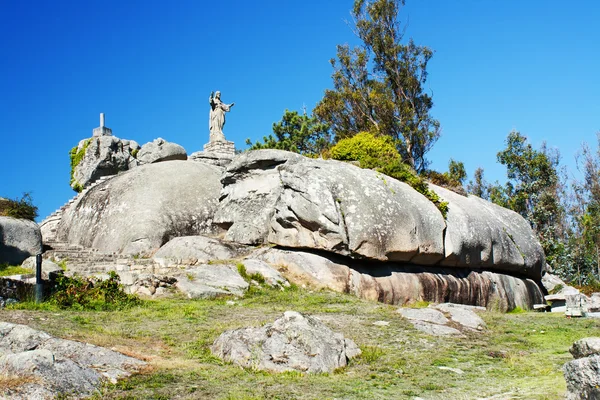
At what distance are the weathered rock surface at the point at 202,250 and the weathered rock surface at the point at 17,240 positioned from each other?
19.7ft

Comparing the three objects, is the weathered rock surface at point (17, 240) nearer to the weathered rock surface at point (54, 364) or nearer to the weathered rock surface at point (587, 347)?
the weathered rock surface at point (54, 364)

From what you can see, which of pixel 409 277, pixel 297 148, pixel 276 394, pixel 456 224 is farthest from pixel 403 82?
pixel 276 394

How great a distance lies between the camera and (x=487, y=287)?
22.8 meters

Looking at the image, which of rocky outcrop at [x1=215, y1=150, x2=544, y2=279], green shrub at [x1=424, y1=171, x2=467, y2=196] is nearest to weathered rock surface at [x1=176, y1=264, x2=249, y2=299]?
rocky outcrop at [x1=215, y1=150, x2=544, y2=279]

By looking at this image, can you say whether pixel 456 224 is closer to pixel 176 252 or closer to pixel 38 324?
pixel 176 252

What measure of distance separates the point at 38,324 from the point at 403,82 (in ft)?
110

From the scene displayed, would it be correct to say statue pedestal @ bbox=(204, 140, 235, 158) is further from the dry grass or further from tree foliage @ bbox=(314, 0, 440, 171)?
the dry grass

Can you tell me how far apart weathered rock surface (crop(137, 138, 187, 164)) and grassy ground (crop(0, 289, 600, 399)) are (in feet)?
65.7

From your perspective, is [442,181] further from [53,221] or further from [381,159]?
[53,221]

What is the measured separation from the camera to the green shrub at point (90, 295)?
13.5 meters

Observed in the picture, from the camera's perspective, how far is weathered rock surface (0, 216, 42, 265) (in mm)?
23094

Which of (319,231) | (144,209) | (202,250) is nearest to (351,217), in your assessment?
(319,231)

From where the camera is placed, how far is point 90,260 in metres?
21.7

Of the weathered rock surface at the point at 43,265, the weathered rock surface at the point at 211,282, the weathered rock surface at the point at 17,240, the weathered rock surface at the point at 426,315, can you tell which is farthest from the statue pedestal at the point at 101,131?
the weathered rock surface at the point at 426,315
